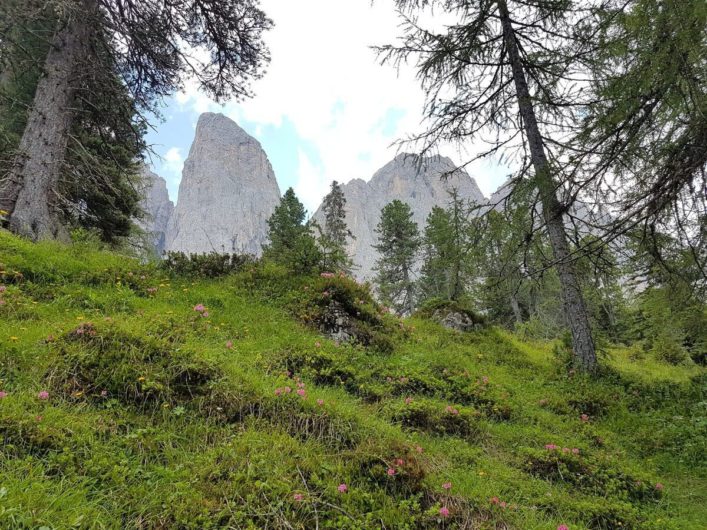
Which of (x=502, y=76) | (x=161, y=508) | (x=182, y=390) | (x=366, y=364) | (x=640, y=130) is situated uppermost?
(x=502, y=76)

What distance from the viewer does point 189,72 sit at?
1042 centimetres

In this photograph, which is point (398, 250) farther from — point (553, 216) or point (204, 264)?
point (204, 264)

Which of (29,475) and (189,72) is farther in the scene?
(189,72)

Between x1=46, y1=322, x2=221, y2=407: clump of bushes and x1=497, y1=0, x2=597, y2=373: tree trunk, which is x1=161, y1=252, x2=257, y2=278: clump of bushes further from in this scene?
x1=497, y1=0, x2=597, y2=373: tree trunk

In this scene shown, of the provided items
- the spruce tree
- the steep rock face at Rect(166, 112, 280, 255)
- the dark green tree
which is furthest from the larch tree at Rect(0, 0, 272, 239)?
the steep rock face at Rect(166, 112, 280, 255)

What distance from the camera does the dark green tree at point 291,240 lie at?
8.62 m

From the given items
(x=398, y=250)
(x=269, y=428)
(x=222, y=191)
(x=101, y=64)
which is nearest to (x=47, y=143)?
(x=101, y=64)

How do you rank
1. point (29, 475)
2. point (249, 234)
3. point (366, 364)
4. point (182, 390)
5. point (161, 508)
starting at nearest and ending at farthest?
point (29, 475) → point (161, 508) → point (182, 390) → point (366, 364) → point (249, 234)

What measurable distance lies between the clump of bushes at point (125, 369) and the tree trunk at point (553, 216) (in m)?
6.32

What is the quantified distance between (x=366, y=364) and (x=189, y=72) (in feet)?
29.9

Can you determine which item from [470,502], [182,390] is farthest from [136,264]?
[470,502]

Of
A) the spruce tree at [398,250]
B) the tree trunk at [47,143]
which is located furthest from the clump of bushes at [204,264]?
the spruce tree at [398,250]

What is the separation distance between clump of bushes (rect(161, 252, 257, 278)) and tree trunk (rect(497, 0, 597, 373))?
252 inches

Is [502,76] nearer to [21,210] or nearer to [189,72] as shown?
[189,72]
